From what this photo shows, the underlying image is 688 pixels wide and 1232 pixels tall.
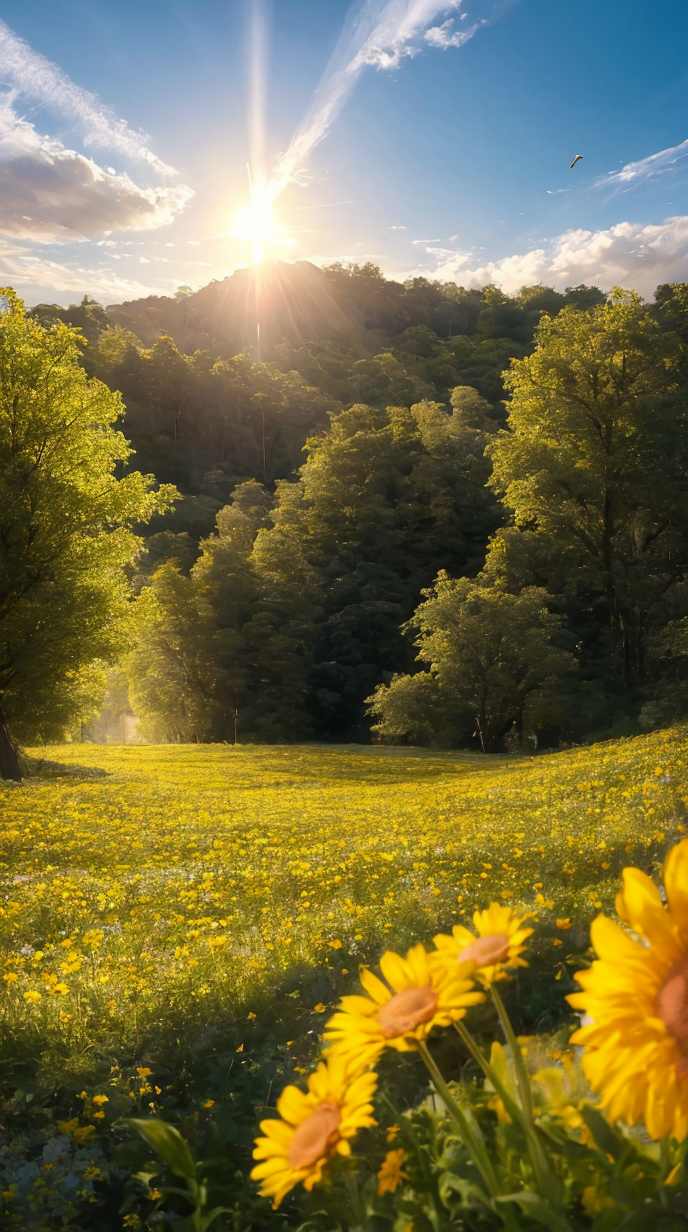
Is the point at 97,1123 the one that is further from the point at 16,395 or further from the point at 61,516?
the point at 16,395

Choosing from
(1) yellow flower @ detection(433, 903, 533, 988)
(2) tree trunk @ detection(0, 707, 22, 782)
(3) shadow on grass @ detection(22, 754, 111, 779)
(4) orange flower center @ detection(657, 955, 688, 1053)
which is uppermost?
(4) orange flower center @ detection(657, 955, 688, 1053)

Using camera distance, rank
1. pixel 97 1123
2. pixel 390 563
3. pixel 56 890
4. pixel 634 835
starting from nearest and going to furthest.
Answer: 1. pixel 97 1123
2. pixel 634 835
3. pixel 56 890
4. pixel 390 563

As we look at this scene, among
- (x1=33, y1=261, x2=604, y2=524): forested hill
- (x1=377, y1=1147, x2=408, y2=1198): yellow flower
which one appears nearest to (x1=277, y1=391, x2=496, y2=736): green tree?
(x1=33, y1=261, x2=604, y2=524): forested hill

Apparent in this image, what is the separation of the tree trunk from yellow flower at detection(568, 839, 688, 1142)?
22.0 meters

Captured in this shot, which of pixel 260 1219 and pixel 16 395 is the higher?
pixel 16 395

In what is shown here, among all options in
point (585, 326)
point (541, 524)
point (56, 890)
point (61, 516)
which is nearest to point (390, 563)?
point (541, 524)

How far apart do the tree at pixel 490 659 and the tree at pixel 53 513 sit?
17.1m

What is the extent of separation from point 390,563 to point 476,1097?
54.5 meters

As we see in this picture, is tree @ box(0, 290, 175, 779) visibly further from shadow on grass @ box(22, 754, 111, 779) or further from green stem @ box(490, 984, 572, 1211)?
green stem @ box(490, 984, 572, 1211)

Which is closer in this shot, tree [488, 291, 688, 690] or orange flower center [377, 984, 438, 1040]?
orange flower center [377, 984, 438, 1040]

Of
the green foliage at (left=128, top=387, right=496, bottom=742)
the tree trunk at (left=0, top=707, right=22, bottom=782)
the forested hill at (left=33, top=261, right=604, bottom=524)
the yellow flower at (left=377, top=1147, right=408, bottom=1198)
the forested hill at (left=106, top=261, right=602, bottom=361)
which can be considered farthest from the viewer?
the forested hill at (left=106, top=261, right=602, bottom=361)

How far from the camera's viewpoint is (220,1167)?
2.44 metres

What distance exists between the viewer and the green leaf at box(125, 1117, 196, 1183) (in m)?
1.45

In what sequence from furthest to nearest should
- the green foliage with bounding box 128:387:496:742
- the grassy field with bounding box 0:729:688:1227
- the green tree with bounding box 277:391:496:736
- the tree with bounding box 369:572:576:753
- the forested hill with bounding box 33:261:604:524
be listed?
the forested hill with bounding box 33:261:604:524, the green tree with bounding box 277:391:496:736, the green foliage with bounding box 128:387:496:742, the tree with bounding box 369:572:576:753, the grassy field with bounding box 0:729:688:1227
